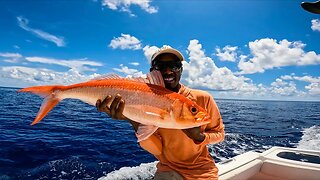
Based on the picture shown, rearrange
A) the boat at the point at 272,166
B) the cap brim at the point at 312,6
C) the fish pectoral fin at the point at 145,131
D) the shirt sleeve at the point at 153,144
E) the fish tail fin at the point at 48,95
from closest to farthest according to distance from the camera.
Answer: the fish pectoral fin at the point at 145,131, the cap brim at the point at 312,6, the fish tail fin at the point at 48,95, the shirt sleeve at the point at 153,144, the boat at the point at 272,166

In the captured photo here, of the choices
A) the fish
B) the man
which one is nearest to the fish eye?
the fish

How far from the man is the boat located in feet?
5.98

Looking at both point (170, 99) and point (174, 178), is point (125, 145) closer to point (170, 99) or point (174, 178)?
point (174, 178)

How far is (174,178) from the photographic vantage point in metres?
3.36

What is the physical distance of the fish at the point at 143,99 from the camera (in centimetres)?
243

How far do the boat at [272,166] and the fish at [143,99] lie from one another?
9.82ft

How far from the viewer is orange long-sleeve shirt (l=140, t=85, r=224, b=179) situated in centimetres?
333

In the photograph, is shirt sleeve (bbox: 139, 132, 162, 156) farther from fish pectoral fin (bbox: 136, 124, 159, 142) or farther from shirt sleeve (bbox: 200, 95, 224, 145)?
fish pectoral fin (bbox: 136, 124, 159, 142)

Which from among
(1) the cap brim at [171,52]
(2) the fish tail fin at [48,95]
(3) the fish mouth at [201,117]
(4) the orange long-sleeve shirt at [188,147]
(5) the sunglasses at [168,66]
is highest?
(1) the cap brim at [171,52]

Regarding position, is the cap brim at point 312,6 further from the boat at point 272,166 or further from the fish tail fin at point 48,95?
the boat at point 272,166

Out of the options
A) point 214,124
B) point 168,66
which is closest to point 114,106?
point 168,66

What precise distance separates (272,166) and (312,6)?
4.42 meters

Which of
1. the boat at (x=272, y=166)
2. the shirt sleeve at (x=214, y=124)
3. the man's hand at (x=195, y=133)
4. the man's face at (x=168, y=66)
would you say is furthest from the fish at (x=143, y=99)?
the boat at (x=272, y=166)

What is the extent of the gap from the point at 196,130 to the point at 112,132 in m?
15.6
